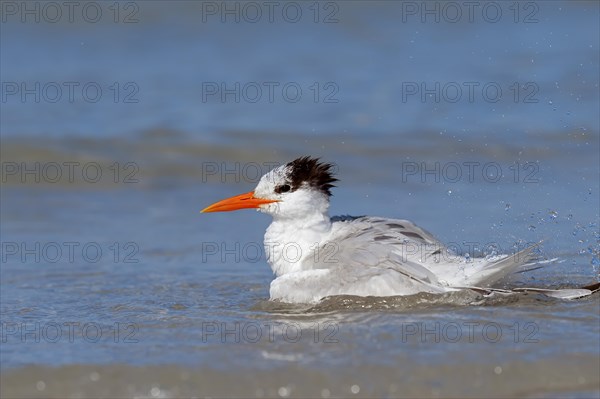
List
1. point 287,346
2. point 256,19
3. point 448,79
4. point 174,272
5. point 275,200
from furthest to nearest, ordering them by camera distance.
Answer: point 256,19, point 448,79, point 174,272, point 275,200, point 287,346

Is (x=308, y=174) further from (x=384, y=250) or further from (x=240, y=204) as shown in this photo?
(x=384, y=250)

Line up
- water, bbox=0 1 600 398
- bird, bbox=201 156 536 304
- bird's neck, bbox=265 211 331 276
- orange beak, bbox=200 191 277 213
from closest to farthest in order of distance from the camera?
water, bbox=0 1 600 398 < bird, bbox=201 156 536 304 < bird's neck, bbox=265 211 331 276 < orange beak, bbox=200 191 277 213

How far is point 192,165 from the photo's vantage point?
10977 mm

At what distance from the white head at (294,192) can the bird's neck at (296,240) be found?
0.16 ft

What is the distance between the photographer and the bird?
615 cm

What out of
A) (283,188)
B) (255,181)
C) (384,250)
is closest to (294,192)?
(283,188)

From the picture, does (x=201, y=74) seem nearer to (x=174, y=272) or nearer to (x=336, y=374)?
(x=174, y=272)

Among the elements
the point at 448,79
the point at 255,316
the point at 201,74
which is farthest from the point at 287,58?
the point at 255,316

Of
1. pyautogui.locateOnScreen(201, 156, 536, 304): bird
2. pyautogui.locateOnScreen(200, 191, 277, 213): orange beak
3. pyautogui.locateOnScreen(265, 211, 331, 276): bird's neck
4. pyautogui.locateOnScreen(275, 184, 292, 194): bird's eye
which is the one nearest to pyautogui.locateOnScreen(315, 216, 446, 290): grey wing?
pyautogui.locateOnScreen(201, 156, 536, 304): bird

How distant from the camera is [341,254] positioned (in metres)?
6.36

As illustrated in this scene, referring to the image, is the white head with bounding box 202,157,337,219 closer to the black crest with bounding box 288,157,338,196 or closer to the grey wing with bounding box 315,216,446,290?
the black crest with bounding box 288,157,338,196

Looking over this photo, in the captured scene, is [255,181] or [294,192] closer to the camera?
[294,192]

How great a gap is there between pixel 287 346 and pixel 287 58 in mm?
9379

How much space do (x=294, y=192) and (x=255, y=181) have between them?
12.6ft
